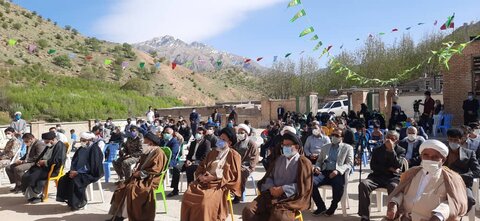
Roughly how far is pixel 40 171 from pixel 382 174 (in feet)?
19.4

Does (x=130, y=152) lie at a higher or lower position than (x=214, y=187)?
higher

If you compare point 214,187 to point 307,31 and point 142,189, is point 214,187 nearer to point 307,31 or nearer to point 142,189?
point 142,189

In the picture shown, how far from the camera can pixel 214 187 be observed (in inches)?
229

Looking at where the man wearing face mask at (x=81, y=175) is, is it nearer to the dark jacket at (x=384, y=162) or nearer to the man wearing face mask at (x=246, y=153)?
the man wearing face mask at (x=246, y=153)

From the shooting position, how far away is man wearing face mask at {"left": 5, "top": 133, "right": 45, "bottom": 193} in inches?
333

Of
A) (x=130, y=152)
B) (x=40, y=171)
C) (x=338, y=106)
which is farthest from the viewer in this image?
(x=338, y=106)

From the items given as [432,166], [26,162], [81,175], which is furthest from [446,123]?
[26,162]

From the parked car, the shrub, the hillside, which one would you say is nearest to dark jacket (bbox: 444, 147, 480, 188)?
the parked car

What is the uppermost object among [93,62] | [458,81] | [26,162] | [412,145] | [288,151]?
[93,62]

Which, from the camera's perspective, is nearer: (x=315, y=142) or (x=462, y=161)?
(x=462, y=161)

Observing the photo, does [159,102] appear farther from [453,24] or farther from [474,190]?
[474,190]

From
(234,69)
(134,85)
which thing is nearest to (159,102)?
(134,85)

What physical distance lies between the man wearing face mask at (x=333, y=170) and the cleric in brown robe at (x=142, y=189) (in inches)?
93.3

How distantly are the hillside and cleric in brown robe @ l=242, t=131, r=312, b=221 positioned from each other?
36209 mm
